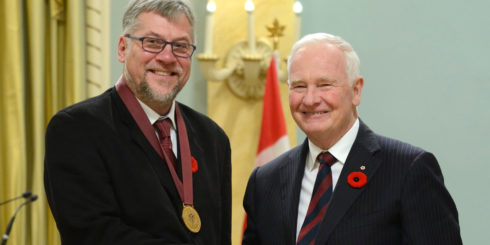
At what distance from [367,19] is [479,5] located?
77 centimetres

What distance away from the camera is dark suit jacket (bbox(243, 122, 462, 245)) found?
106 inches

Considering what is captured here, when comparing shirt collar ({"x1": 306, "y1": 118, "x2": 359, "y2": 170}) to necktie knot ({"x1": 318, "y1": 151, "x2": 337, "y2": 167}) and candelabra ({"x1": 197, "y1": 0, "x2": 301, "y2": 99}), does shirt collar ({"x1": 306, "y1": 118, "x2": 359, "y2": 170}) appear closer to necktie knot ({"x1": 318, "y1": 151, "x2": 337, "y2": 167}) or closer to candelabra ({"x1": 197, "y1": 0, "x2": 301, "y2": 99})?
necktie knot ({"x1": 318, "y1": 151, "x2": 337, "y2": 167})

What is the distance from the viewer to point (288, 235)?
286 cm

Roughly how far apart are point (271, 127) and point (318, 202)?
196 centimetres

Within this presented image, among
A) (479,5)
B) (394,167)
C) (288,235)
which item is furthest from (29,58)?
(479,5)

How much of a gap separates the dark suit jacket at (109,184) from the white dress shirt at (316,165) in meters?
0.38

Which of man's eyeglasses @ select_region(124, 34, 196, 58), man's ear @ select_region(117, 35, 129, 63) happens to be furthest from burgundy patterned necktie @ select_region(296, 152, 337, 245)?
man's ear @ select_region(117, 35, 129, 63)

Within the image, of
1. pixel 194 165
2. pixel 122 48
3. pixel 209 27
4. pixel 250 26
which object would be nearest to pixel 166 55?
pixel 122 48

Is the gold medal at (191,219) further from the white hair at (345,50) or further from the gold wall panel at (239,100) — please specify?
the gold wall panel at (239,100)

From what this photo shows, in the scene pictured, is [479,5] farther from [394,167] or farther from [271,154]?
[394,167]

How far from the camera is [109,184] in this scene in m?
2.65

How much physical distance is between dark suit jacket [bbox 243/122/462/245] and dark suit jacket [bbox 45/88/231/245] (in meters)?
0.34

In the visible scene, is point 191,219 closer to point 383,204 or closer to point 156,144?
point 156,144

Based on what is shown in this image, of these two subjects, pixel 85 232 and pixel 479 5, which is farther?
pixel 479 5
